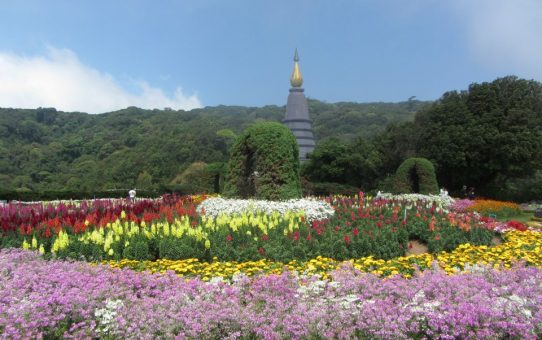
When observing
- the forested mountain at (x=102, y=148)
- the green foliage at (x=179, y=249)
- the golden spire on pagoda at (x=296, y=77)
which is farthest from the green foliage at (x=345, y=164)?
the green foliage at (x=179, y=249)

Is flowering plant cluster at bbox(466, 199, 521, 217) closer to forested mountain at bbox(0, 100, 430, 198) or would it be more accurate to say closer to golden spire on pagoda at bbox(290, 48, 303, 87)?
forested mountain at bbox(0, 100, 430, 198)

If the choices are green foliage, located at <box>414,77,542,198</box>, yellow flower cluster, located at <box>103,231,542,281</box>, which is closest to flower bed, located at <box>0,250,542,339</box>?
yellow flower cluster, located at <box>103,231,542,281</box>

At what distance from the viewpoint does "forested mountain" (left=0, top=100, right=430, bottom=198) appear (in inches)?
1522

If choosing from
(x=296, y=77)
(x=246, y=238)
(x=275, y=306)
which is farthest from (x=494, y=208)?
(x=296, y=77)

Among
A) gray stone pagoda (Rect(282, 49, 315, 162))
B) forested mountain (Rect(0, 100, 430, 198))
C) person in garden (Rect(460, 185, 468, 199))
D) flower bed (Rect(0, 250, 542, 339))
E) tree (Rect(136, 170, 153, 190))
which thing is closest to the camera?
flower bed (Rect(0, 250, 542, 339))

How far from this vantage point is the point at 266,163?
11922 mm

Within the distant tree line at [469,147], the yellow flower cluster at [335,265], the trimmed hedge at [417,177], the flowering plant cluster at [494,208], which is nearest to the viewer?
the yellow flower cluster at [335,265]

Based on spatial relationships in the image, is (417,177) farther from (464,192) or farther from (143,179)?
(143,179)

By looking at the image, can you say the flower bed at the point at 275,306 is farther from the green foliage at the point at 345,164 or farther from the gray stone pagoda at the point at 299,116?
the gray stone pagoda at the point at 299,116

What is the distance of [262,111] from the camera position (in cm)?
8681

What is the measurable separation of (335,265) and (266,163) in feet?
20.0

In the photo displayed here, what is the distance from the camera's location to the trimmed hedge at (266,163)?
11.9 meters

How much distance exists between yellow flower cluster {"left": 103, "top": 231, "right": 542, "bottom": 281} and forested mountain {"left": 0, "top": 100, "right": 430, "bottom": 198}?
79.7 feet

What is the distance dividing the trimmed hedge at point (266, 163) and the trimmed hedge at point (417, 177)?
8.16m
